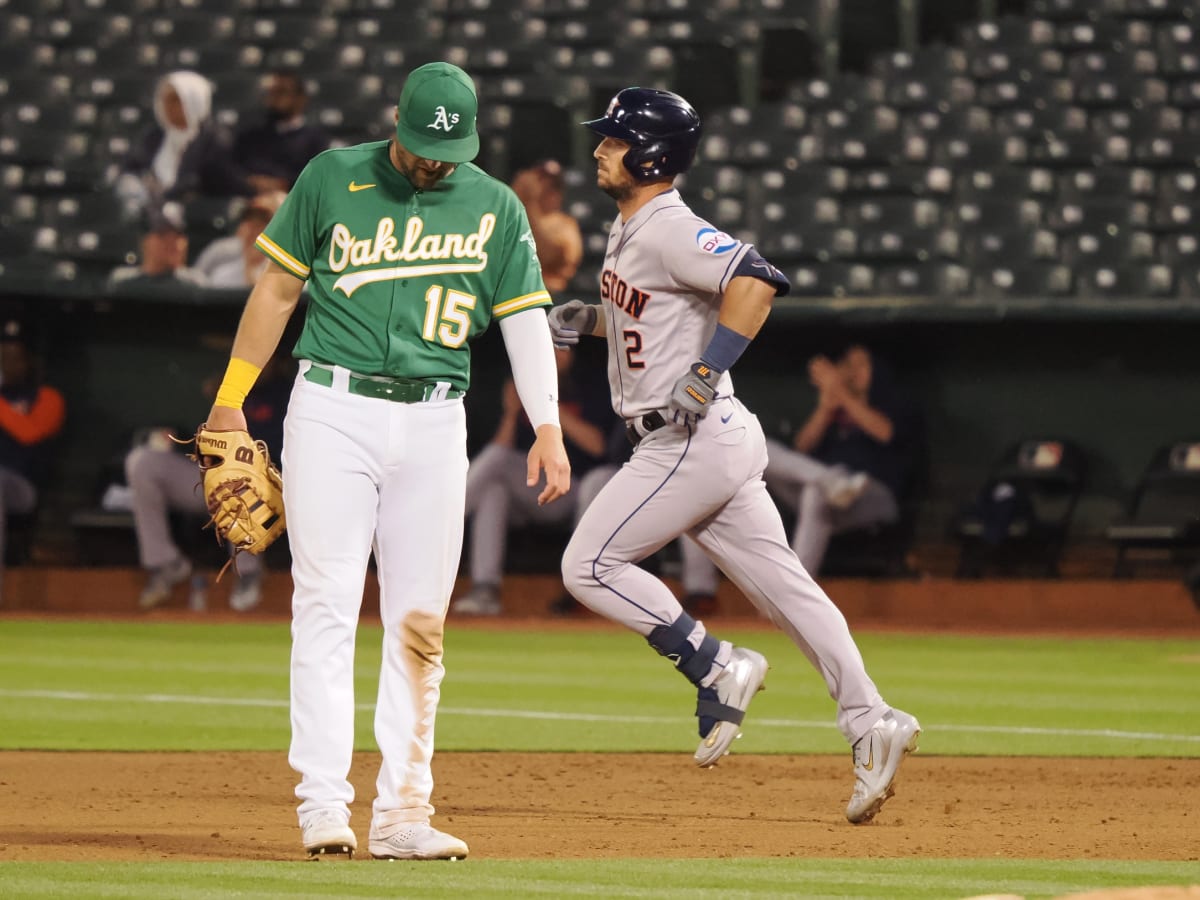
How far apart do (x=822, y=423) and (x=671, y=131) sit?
737 centimetres

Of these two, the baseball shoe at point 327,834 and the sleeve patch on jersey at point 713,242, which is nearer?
the baseball shoe at point 327,834

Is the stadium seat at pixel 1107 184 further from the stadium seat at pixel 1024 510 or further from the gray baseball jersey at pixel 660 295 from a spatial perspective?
the gray baseball jersey at pixel 660 295

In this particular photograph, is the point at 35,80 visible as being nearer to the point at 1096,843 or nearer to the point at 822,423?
the point at 822,423

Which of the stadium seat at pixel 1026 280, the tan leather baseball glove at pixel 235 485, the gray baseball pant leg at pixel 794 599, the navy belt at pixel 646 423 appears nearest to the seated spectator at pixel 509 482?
the stadium seat at pixel 1026 280

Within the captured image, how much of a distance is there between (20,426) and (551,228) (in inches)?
146

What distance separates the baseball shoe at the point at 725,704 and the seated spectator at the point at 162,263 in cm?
797

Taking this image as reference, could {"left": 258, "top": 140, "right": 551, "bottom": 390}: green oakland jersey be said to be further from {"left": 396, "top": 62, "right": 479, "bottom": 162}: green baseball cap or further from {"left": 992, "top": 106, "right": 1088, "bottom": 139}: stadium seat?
{"left": 992, "top": 106, "right": 1088, "bottom": 139}: stadium seat

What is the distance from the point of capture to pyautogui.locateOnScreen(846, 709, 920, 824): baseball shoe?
551cm

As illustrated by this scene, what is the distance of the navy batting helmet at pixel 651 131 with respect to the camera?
18.7 feet

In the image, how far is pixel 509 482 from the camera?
13.0 m

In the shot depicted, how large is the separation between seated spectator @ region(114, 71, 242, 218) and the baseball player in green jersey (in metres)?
9.64

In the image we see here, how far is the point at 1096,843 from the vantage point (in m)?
5.24

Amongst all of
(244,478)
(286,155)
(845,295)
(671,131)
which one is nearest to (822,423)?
(845,295)

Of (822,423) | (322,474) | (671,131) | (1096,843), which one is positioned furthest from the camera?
(822,423)
